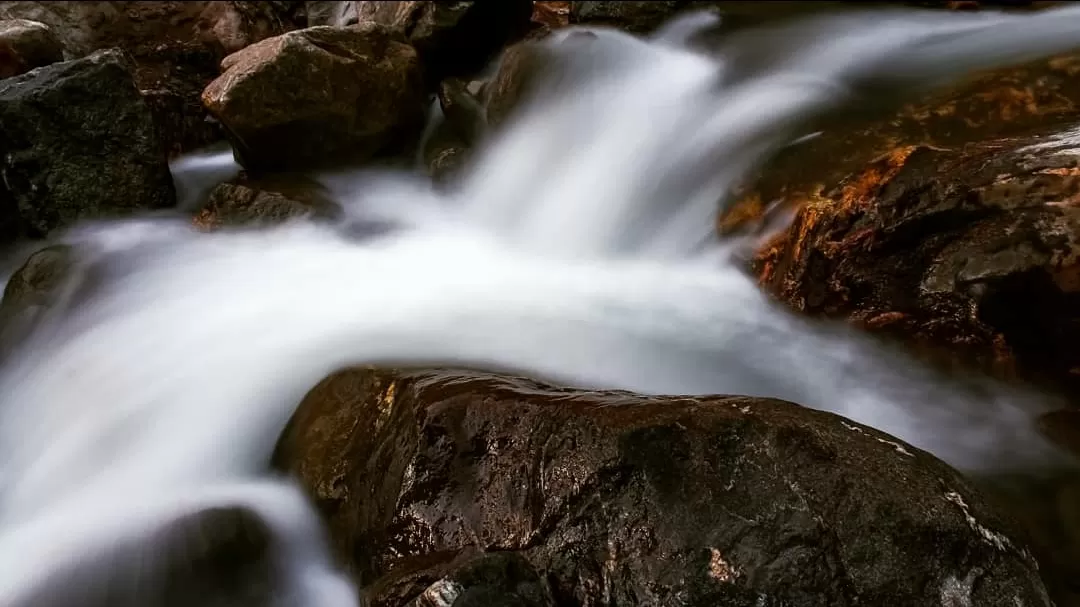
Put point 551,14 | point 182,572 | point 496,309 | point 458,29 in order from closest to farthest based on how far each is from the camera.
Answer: point 182,572 < point 496,309 < point 458,29 < point 551,14

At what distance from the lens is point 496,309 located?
15.5 ft

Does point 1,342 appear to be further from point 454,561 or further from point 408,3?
point 408,3

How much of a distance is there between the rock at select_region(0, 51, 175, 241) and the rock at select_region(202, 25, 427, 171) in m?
0.70

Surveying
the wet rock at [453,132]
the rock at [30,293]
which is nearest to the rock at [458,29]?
the wet rock at [453,132]

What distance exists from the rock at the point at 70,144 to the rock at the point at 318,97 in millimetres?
696

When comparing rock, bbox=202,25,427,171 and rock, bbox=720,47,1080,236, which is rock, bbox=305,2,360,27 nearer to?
rock, bbox=202,25,427,171

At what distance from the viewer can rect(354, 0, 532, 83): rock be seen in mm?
7824

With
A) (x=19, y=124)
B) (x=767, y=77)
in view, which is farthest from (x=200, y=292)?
(x=767, y=77)

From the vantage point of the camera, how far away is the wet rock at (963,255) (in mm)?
3318

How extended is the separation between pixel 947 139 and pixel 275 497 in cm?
421

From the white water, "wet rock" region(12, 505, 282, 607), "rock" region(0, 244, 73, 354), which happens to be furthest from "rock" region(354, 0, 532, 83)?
"wet rock" region(12, 505, 282, 607)

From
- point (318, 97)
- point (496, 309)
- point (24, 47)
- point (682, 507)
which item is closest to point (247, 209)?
point (318, 97)

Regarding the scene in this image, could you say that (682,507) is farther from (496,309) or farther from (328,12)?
(328,12)

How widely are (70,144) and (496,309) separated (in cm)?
393
